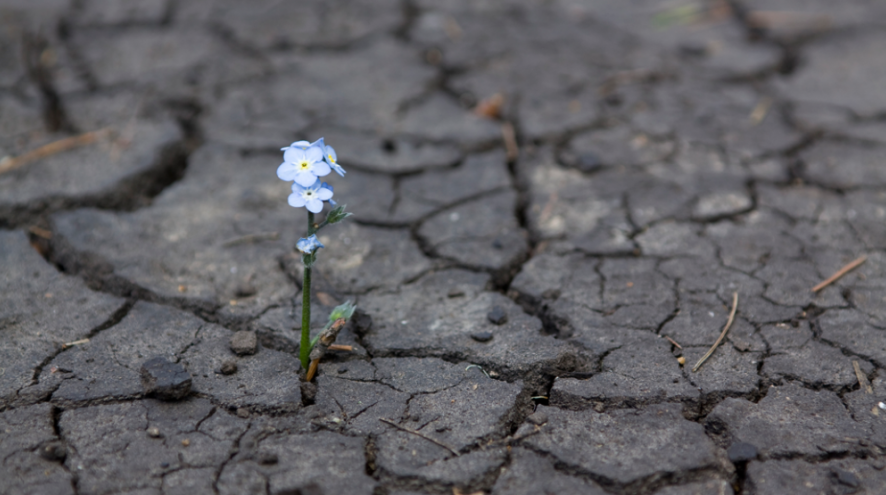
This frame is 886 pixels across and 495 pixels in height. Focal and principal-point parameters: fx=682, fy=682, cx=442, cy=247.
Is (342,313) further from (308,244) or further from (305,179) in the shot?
(305,179)

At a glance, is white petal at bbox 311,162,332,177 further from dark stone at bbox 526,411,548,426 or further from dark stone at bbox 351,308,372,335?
dark stone at bbox 526,411,548,426

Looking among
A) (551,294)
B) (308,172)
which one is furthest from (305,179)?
(551,294)

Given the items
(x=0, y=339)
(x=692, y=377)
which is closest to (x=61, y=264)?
(x=0, y=339)

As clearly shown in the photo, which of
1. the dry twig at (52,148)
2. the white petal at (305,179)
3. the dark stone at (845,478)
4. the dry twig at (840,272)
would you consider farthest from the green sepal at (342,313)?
the dry twig at (52,148)

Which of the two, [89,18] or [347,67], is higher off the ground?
[89,18]

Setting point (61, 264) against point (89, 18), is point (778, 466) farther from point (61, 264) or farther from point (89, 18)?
point (89, 18)

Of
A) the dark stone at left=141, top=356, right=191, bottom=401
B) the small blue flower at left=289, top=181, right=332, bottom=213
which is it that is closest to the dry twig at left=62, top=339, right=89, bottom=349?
the dark stone at left=141, top=356, right=191, bottom=401
